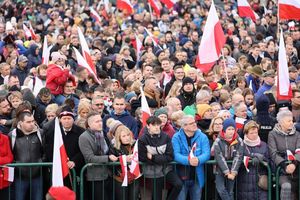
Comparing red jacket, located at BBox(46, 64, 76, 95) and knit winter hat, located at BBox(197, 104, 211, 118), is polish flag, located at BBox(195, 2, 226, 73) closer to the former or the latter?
red jacket, located at BBox(46, 64, 76, 95)

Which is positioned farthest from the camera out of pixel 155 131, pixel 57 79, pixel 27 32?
pixel 27 32

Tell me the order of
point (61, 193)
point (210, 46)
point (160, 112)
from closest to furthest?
point (61, 193), point (160, 112), point (210, 46)

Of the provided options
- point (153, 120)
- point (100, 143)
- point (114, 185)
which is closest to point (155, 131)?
point (153, 120)

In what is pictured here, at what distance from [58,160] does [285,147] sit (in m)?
3.14

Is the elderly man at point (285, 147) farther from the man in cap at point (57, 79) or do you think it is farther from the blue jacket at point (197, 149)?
the man in cap at point (57, 79)

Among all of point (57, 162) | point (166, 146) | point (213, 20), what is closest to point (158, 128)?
point (166, 146)

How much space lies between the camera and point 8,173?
12.1 meters

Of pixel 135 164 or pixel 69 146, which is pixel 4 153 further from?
pixel 135 164

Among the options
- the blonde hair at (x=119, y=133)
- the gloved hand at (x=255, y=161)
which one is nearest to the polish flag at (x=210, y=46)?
the gloved hand at (x=255, y=161)

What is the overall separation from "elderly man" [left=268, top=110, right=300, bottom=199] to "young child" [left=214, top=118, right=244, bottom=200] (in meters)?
0.48

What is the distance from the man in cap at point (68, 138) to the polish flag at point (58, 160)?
2.03 feet

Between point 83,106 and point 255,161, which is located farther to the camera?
point 83,106

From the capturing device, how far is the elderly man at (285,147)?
12648mm

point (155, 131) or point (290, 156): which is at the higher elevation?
A: point (155, 131)
